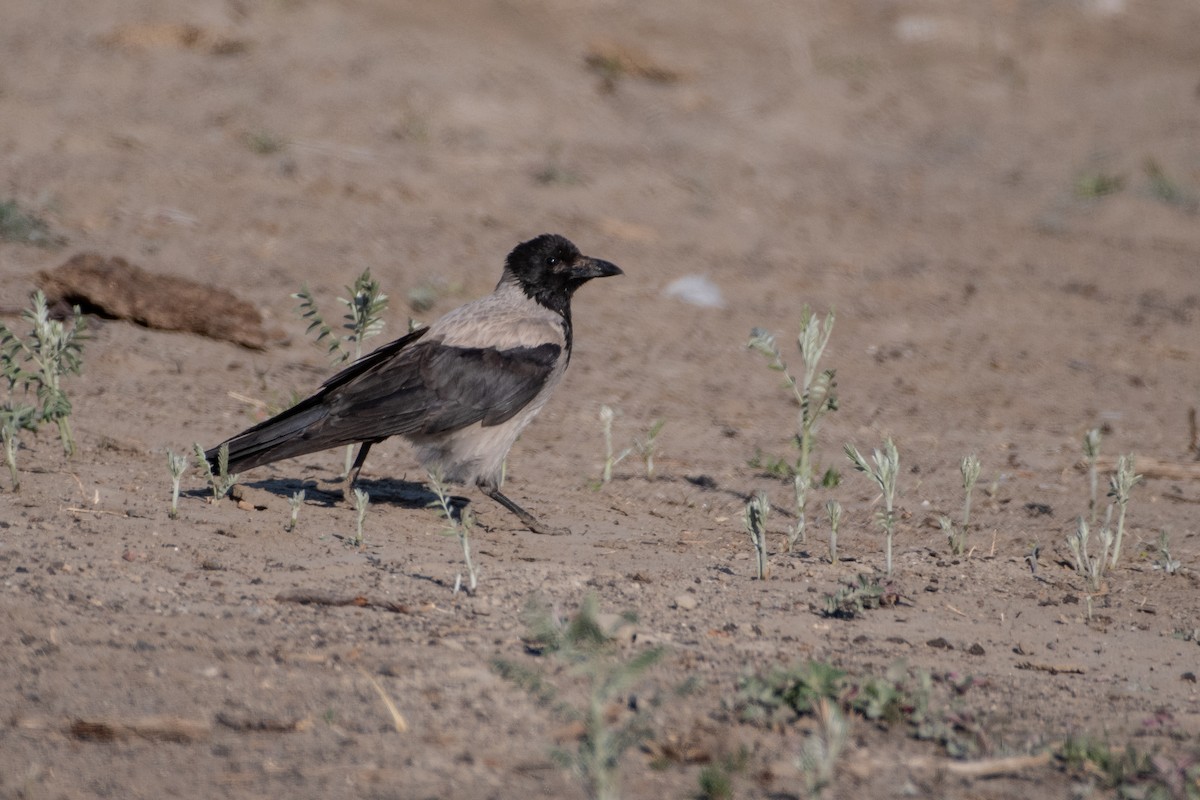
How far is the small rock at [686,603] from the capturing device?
16.5 ft

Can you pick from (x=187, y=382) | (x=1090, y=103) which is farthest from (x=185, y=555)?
(x=1090, y=103)

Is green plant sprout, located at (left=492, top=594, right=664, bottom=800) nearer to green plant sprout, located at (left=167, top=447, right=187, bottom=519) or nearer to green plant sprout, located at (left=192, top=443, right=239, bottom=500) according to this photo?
green plant sprout, located at (left=167, top=447, right=187, bottom=519)

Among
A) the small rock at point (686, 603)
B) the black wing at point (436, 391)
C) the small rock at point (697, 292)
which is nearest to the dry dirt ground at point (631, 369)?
the small rock at point (686, 603)

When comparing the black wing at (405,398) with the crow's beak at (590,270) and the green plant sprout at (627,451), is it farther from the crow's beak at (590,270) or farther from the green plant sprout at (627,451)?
the crow's beak at (590,270)

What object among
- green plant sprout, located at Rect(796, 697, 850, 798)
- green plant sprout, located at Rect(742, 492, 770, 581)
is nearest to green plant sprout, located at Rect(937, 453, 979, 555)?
green plant sprout, located at Rect(742, 492, 770, 581)

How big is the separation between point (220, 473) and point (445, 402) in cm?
111

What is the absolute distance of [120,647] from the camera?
4250 mm

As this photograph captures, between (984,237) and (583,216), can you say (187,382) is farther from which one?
(984,237)

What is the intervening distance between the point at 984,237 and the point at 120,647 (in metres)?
9.84

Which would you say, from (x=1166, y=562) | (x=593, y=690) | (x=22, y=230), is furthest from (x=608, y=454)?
(x=22, y=230)

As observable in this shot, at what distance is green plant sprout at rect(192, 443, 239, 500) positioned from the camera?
229 inches

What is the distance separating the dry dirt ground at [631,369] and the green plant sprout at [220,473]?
4.0 inches

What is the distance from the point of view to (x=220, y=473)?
5945 mm

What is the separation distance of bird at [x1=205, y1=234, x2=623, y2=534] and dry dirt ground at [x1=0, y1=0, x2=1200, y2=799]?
258 millimetres
